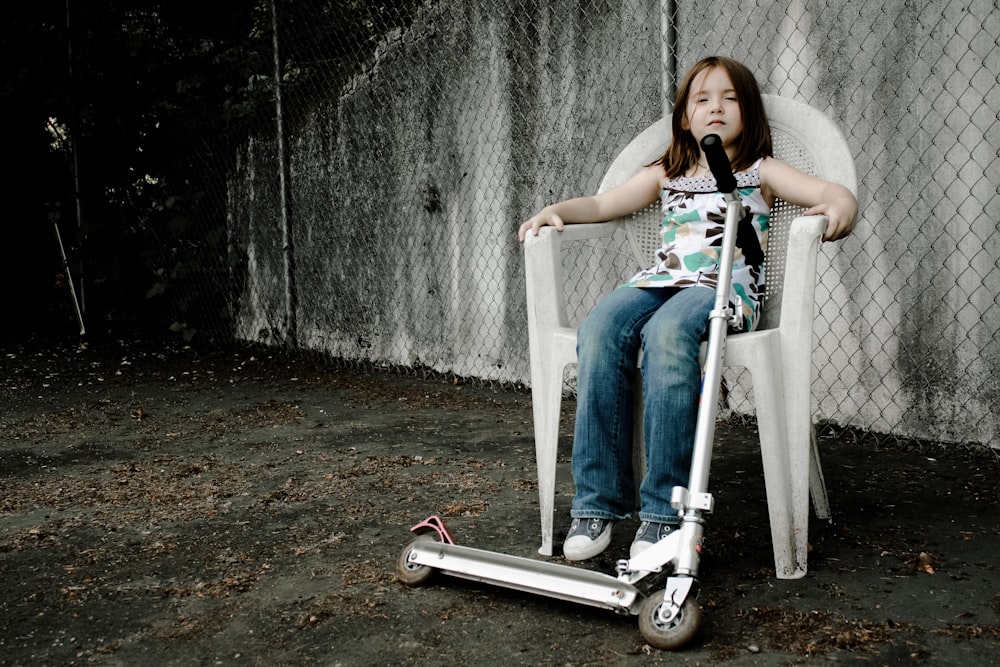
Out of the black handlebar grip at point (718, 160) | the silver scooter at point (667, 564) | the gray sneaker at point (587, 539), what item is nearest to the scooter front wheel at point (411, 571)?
the silver scooter at point (667, 564)

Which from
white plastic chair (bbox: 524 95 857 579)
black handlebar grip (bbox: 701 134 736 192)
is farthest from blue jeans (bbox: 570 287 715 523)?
black handlebar grip (bbox: 701 134 736 192)

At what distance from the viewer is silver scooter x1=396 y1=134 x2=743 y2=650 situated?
1689mm

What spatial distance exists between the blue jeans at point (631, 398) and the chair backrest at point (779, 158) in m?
0.35

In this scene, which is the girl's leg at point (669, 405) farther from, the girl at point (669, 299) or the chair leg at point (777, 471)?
the chair leg at point (777, 471)

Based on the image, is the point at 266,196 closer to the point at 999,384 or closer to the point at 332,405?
the point at 332,405

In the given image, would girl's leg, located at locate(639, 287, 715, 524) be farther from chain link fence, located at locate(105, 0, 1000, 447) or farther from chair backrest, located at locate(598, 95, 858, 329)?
chain link fence, located at locate(105, 0, 1000, 447)

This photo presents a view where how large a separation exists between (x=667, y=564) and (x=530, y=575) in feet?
0.87

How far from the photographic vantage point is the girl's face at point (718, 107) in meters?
2.33

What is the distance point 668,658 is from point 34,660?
45.4 inches

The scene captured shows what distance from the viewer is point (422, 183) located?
195 inches

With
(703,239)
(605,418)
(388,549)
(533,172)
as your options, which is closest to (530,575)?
(605,418)

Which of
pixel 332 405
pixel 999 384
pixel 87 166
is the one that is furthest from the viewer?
pixel 87 166

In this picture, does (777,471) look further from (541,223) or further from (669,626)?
(541,223)

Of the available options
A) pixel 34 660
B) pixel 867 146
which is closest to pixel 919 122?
pixel 867 146
